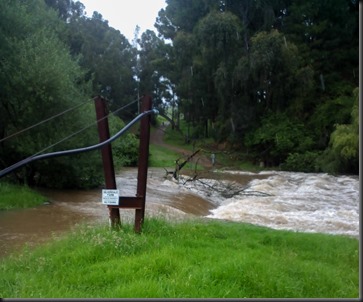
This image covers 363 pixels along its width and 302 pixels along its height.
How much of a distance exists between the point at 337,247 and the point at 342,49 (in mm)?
37278

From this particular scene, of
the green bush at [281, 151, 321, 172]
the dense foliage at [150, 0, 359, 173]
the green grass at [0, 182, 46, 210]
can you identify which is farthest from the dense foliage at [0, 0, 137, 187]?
the dense foliage at [150, 0, 359, 173]

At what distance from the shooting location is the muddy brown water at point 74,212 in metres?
10.5

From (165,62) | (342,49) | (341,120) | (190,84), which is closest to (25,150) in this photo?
(341,120)

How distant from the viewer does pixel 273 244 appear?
31.4 feet

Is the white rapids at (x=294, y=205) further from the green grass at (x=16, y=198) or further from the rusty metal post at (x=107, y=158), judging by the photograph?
the rusty metal post at (x=107, y=158)

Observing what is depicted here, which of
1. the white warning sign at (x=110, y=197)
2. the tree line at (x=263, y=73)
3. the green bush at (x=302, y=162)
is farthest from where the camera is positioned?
the tree line at (x=263, y=73)

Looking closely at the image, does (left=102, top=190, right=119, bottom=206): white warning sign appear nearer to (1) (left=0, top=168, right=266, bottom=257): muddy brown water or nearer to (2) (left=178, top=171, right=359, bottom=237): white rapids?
(1) (left=0, top=168, right=266, bottom=257): muddy brown water

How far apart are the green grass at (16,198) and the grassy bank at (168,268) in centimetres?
744

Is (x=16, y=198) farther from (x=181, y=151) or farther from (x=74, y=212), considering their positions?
(x=181, y=151)

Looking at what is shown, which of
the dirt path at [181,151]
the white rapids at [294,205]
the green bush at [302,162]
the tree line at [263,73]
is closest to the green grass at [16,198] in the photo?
the white rapids at [294,205]

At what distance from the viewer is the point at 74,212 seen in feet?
47.5

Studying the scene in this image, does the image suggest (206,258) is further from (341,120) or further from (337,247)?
(341,120)

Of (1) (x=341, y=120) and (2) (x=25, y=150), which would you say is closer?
(2) (x=25, y=150)

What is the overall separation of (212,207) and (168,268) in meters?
12.2
